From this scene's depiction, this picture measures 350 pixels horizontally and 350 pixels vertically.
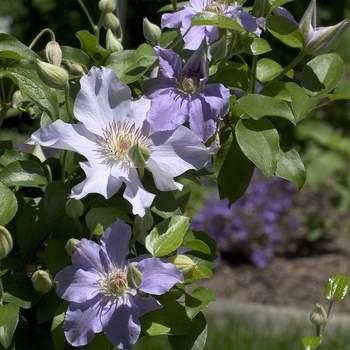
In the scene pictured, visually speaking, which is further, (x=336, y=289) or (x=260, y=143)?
(x=336, y=289)

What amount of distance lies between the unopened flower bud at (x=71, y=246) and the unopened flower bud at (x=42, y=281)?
45 millimetres

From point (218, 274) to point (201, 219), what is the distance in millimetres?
256

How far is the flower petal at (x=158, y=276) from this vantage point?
0.73 m

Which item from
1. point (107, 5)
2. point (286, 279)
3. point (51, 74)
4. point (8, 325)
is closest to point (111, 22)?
point (107, 5)

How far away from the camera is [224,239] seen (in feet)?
10.1

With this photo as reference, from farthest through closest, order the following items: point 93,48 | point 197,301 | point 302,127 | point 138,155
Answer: point 302,127, point 93,48, point 197,301, point 138,155

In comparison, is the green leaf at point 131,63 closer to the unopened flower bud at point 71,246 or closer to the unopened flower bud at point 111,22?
the unopened flower bud at point 111,22

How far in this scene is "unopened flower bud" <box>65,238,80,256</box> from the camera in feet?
2.46

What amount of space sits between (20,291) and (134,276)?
0.58 ft

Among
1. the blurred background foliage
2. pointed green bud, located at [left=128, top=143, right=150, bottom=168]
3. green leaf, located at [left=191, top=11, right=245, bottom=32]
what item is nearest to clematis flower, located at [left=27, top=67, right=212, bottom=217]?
pointed green bud, located at [left=128, top=143, right=150, bottom=168]

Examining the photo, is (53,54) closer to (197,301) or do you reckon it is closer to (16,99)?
(16,99)

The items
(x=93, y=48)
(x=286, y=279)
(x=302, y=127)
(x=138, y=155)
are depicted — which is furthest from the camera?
(x=302, y=127)

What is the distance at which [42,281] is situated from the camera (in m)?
0.79

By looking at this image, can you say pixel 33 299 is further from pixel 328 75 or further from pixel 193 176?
pixel 328 75
